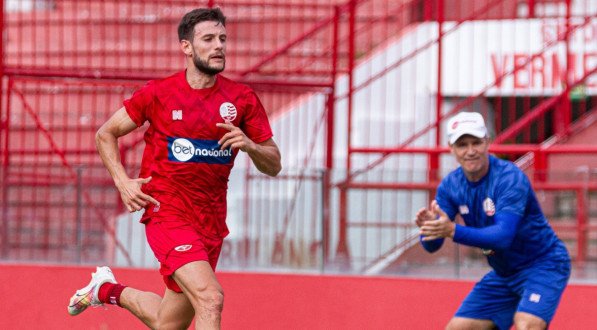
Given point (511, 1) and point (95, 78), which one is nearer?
point (95, 78)

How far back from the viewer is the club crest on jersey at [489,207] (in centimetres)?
744

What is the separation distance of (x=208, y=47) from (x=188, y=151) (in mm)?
629

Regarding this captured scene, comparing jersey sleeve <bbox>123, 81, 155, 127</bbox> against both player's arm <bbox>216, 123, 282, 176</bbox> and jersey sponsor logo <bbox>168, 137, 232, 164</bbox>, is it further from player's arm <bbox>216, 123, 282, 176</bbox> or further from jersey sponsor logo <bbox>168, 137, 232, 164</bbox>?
player's arm <bbox>216, 123, 282, 176</bbox>

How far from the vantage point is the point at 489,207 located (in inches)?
294

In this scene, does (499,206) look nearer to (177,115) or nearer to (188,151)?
(188,151)

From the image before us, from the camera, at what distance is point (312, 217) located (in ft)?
33.9

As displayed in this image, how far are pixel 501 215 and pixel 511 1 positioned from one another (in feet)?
29.5

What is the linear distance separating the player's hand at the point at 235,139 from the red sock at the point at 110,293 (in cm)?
161

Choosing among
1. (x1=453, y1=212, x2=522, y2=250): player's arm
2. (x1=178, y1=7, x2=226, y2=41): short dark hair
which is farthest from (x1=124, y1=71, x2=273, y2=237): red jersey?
(x1=453, y1=212, x2=522, y2=250): player's arm

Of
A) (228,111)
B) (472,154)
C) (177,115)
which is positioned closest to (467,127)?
(472,154)

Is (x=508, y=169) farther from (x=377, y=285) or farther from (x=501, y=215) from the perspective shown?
(x=377, y=285)

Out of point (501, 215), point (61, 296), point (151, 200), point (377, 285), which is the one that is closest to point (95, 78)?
point (61, 296)

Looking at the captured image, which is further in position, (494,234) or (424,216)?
(494,234)

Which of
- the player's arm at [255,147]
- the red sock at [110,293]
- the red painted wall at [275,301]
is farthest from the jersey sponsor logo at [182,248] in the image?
the red painted wall at [275,301]
